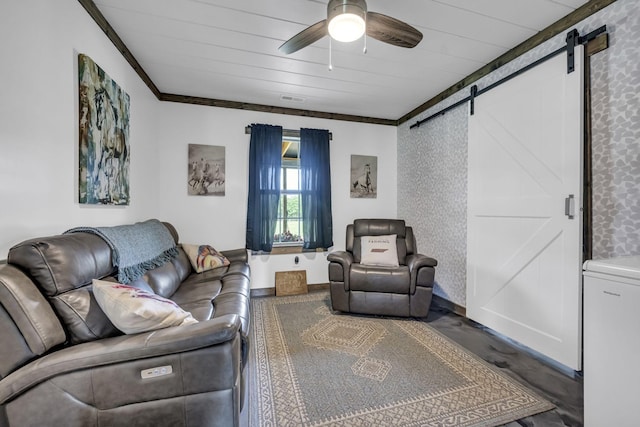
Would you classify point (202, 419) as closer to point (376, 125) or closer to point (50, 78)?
point (50, 78)

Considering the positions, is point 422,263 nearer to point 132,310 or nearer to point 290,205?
point 290,205

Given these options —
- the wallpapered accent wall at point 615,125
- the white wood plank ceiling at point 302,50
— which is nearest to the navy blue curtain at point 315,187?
the white wood plank ceiling at point 302,50

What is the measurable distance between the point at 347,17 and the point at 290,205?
8.55 ft

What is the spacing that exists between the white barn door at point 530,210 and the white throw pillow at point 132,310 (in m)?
2.47

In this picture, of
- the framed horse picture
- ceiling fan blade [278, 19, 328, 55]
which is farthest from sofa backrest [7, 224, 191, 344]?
the framed horse picture

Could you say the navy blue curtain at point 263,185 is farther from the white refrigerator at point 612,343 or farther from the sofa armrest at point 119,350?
the white refrigerator at point 612,343

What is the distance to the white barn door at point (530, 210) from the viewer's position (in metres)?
1.86

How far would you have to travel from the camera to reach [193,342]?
41.9 inches

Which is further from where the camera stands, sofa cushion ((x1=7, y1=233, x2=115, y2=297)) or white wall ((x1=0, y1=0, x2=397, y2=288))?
white wall ((x1=0, y1=0, x2=397, y2=288))

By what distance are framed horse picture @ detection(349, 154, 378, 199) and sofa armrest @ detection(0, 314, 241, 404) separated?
10.2 ft

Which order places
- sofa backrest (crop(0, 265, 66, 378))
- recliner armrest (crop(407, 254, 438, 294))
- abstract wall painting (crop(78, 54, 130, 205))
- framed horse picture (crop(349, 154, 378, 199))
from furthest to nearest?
framed horse picture (crop(349, 154, 378, 199)), recliner armrest (crop(407, 254, 438, 294)), abstract wall painting (crop(78, 54, 130, 205)), sofa backrest (crop(0, 265, 66, 378))

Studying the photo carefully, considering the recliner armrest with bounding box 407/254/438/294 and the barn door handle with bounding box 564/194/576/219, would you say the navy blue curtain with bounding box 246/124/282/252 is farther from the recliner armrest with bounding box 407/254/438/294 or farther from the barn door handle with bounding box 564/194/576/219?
the barn door handle with bounding box 564/194/576/219

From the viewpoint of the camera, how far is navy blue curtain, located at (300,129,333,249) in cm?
368

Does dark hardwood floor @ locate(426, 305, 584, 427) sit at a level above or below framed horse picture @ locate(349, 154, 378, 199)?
below
